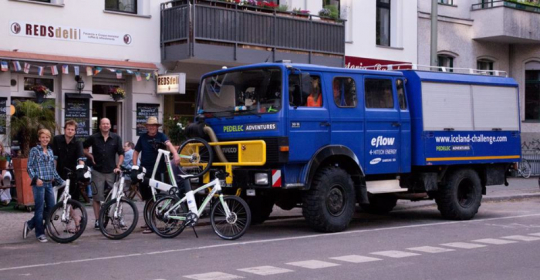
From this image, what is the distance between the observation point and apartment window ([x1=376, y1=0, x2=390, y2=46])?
25797mm

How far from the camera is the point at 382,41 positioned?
25953mm

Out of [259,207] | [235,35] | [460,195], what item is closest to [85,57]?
[235,35]

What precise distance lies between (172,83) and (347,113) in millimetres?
7757

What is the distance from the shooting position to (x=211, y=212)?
11.8 metres

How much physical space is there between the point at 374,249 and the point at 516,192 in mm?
12137

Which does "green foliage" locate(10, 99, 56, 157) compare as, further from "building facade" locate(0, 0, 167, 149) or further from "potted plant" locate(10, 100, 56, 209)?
"building facade" locate(0, 0, 167, 149)

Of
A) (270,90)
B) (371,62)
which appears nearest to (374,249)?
(270,90)

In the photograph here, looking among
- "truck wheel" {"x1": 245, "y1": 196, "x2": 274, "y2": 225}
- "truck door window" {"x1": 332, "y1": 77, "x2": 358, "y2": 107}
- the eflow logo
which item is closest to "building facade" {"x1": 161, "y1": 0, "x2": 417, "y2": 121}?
"truck wheel" {"x1": 245, "y1": 196, "x2": 274, "y2": 225}

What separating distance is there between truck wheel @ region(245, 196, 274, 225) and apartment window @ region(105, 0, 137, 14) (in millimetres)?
7791

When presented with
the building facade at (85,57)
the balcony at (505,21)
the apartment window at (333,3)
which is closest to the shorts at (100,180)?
the building facade at (85,57)

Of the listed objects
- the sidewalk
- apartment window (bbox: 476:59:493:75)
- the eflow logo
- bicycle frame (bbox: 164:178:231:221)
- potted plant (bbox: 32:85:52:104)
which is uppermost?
apartment window (bbox: 476:59:493:75)

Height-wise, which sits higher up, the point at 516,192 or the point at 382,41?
the point at 382,41

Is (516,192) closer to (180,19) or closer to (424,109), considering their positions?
(424,109)

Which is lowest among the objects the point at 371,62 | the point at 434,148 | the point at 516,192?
the point at 516,192
